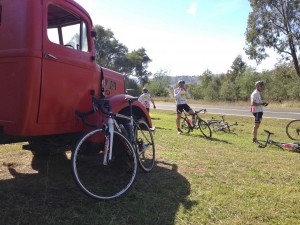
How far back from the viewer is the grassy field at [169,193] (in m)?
3.59

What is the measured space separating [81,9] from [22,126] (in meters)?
1.89

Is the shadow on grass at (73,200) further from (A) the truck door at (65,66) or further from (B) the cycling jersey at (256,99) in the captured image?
(B) the cycling jersey at (256,99)

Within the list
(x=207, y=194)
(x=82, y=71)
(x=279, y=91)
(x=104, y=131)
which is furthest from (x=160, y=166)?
(x=279, y=91)

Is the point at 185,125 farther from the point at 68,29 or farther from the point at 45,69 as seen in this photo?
the point at 45,69

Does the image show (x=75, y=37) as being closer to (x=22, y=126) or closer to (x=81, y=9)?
(x=81, y=9)

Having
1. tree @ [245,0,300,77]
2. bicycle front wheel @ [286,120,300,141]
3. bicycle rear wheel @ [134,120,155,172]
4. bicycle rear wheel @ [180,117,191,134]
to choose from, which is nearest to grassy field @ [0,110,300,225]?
bicycle rear wheel @ [134,120,155,172]

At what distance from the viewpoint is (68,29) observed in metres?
4.67

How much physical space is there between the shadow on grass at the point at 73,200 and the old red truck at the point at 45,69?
0.65 metres

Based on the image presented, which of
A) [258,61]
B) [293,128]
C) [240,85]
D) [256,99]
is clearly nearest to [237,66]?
[240,85]

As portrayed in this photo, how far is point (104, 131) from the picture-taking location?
4203 millimetres

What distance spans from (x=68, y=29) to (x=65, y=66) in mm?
791

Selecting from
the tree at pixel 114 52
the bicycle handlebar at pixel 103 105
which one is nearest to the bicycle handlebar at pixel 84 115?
the bicycle handlebar at pixel 103 105

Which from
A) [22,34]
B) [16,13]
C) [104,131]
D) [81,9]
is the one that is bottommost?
[104,131]

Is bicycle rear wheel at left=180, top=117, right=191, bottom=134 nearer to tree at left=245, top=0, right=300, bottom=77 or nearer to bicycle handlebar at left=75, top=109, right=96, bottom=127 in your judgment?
bicycle handlebar at left=75, top=109, right=96, bottom=127
